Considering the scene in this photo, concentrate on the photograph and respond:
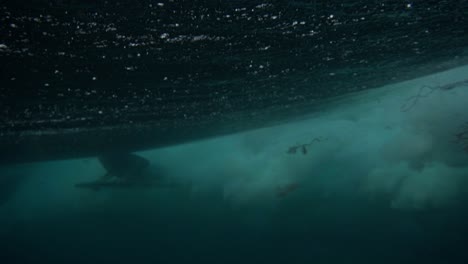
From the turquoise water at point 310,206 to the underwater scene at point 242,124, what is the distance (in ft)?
0.36

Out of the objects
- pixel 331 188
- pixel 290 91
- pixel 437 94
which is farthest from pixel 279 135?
pixel 290 91

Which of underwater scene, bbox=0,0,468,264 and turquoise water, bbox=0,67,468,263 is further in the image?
turquoise water, bbox=0,67,468,263

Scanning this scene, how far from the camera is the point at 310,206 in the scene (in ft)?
54.5

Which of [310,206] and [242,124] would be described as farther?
[310,206]

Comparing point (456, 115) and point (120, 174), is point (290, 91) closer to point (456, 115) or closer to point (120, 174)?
point (120, 174)

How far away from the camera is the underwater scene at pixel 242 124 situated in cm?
307

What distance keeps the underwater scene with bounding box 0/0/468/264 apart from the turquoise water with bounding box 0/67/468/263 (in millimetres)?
109

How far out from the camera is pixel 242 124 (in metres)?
14.1

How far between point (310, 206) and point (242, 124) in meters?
7.30

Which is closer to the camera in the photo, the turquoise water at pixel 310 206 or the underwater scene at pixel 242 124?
the underwater scene at pixel 242 124

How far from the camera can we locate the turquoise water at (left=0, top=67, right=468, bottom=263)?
487 inches

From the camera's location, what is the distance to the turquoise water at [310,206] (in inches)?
487

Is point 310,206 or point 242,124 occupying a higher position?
point 242,124

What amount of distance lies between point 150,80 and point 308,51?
2.93m
